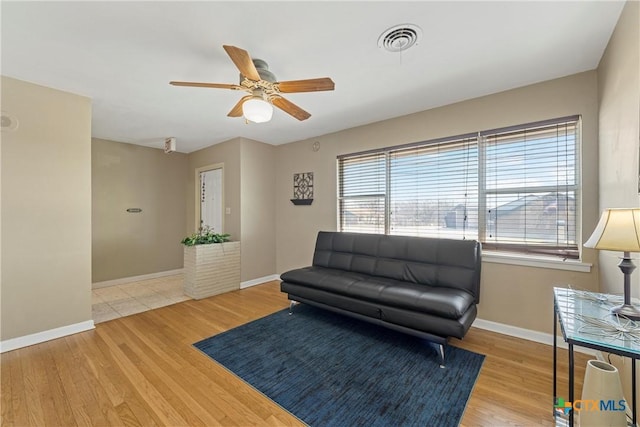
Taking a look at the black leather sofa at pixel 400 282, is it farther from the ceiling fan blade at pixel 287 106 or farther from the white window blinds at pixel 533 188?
the ceiling fan blade at pixel 287 106

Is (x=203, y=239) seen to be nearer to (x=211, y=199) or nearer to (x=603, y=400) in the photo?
(x=211, y=199)

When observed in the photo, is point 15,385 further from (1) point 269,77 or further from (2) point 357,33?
(2) point 357,33

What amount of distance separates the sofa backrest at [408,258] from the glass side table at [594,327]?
3.35ft

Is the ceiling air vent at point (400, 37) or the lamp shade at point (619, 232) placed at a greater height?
the ceiling air vent at point (400, 37)

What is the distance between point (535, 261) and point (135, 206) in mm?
6263

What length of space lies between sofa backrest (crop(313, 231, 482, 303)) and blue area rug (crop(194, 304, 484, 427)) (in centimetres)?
64

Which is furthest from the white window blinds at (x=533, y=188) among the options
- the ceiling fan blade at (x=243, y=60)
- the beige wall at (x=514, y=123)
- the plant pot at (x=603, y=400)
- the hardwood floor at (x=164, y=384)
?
the ceiling fan blade at (x=243, y=60)

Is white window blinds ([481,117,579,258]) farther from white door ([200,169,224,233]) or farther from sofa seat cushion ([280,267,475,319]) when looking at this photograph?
white door ([200,169,224,233])

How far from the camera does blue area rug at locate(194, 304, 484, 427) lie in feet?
5.54

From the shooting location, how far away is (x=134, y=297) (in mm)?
3959

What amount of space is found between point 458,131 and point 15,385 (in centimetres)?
466

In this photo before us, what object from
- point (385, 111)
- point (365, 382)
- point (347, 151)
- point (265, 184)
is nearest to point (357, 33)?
point (385, 111)

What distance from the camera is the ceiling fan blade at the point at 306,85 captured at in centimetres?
194

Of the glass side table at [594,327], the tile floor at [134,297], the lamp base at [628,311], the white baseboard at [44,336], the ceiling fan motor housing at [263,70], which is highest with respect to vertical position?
the ceiling fan motor housing at [263,70]
